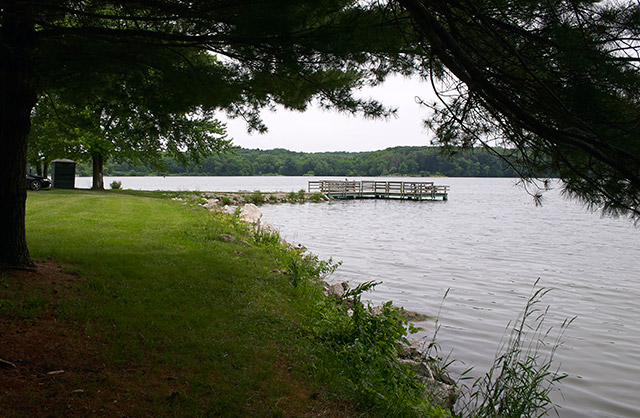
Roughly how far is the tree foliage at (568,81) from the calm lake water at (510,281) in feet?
9.29

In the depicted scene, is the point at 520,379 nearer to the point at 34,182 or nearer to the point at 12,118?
the point at 12,118

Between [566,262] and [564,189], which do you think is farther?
[566,262]

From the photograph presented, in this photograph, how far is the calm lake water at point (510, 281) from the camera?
6.64 meters

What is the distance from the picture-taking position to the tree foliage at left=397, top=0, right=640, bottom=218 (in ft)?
12.0

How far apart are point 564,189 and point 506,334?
4.44m

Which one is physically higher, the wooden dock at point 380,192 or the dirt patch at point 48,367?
the wooden dock at point 380,192

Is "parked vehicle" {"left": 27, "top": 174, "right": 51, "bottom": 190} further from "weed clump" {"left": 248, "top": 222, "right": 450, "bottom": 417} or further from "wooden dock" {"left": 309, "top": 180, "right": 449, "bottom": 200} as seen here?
"wooden dock" {"left": 309, "top": 180, "right": 449, "bottom": 200}

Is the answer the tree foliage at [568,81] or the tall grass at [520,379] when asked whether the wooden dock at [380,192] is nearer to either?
the tall grass at [520,379]

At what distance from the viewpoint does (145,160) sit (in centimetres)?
2888

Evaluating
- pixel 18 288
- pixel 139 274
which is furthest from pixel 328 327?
pixel 18 288

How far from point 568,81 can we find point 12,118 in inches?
262

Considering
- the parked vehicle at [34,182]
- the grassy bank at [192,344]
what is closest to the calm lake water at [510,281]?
the grassy bank at [192,344]

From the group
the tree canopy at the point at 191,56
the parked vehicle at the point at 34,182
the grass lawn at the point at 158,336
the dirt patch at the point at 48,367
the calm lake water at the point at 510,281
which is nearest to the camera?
the dirt patch at the point at 48,367

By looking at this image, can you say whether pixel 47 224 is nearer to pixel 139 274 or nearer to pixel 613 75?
pixel 139 274
